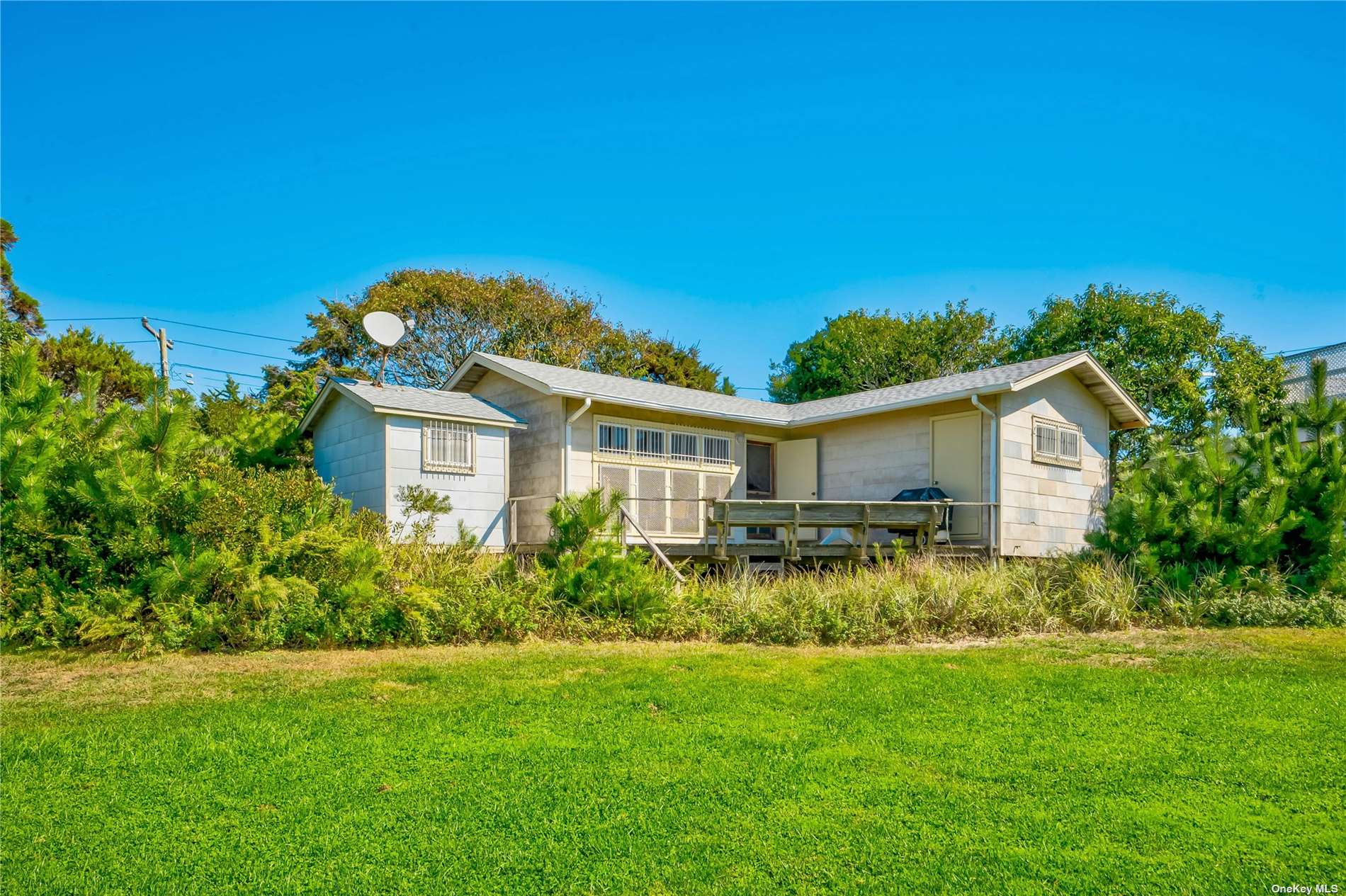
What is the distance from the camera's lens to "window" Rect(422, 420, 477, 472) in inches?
536

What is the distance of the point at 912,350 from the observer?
32.0 meters

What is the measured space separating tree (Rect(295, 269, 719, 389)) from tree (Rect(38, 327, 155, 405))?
644 cm

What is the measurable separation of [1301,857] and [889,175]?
15.0 meters

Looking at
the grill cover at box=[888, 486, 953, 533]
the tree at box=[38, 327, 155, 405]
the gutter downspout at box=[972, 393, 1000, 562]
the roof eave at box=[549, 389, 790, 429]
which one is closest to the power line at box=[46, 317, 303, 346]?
the tree at box=[38, 327, 155, 405]

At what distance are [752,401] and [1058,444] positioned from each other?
610 cm

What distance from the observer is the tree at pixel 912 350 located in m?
31.9

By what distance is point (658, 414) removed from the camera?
15.9 meters

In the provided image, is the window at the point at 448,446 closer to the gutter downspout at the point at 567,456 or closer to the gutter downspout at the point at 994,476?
the gutter downspout at the point at 567,456

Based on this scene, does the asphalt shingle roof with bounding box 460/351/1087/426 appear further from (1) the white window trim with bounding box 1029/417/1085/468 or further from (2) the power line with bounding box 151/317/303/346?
(2) the power line with bounding box 151/317/303/346

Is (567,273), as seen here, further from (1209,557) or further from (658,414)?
(1209,557)

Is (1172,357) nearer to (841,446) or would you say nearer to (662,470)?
(841,446)

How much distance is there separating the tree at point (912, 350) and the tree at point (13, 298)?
24336mm

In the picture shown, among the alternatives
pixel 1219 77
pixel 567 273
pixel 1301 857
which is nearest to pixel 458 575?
pixel 1301 857

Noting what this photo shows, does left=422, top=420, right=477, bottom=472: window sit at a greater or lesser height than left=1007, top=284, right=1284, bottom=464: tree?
lesser
